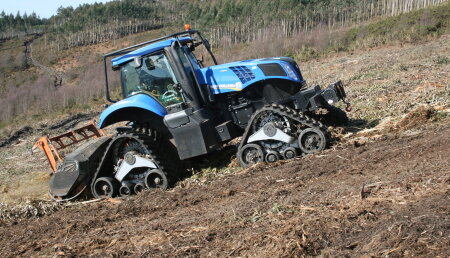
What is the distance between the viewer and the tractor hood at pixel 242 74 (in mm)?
7844

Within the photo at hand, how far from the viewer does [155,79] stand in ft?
26.1

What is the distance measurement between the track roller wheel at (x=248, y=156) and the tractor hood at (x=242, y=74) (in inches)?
37.7

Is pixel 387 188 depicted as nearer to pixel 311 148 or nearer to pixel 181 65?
pixel 311 148

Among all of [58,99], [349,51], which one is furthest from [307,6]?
[58,99]

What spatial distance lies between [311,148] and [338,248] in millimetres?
3557

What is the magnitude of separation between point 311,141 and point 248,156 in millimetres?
1024

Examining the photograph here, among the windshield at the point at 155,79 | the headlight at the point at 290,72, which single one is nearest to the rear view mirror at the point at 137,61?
the windshield at the point at 155,79

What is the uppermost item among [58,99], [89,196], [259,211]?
[259,211]

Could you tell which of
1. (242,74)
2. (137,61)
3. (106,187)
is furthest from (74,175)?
(242,74)

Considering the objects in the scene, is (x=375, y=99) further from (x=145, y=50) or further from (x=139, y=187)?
(x=139, y=187)

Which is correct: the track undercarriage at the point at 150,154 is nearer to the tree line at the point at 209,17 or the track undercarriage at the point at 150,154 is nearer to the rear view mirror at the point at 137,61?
the rear view mirror at the point at 137,61

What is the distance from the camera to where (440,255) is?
3447mm

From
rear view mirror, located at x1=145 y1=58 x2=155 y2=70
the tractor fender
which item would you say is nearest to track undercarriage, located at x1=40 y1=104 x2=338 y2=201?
the tractor fender

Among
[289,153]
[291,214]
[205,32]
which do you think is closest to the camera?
[291,214]
